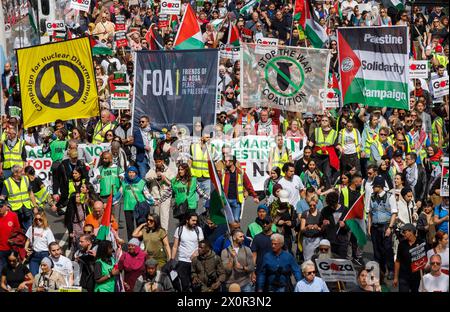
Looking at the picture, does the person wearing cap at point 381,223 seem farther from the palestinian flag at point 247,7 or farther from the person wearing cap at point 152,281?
the palestinian flag at point 247,7

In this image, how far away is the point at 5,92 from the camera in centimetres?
2658

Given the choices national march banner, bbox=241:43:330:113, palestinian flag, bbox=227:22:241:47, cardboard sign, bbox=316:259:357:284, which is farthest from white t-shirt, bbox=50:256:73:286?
palestinian flag, bbox=227:22:241:47

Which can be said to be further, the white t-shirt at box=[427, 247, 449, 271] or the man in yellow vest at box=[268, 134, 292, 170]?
the man in yellow vest at box=[268, 134, 292, 170]

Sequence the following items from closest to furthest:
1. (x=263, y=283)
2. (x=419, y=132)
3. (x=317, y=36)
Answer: (x=263, y=283) < (x=419, y=132) < (x=317, y=36)

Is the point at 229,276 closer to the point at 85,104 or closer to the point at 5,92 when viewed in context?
the point at 85,104

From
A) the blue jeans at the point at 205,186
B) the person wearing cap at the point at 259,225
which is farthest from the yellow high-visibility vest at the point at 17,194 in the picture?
the person wearing cap at the point at 259,225

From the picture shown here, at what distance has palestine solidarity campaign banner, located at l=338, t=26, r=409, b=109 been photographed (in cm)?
2088

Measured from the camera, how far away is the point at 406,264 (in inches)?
643

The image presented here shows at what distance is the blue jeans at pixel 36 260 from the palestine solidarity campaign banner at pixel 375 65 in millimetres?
6108

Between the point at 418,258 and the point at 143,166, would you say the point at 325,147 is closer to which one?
the point at 143,166

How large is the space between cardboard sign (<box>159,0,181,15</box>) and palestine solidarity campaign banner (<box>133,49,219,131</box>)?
11.3 metres

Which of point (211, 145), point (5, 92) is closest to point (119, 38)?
point (5, 92)

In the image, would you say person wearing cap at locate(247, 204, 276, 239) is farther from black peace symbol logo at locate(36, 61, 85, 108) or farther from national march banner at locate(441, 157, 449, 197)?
black peace symbol logo at locate(36, 61, 85, 108)
